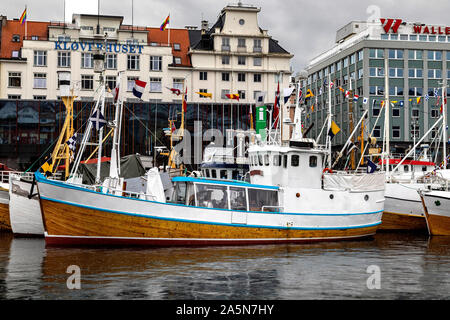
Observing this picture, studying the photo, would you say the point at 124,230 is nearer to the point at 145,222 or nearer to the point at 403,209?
the point at 145,222

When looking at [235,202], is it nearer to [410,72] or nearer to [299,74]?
[299,74]

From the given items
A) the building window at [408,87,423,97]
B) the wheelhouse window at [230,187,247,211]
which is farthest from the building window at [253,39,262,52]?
the wheelhouse window at [230,187,247,211]

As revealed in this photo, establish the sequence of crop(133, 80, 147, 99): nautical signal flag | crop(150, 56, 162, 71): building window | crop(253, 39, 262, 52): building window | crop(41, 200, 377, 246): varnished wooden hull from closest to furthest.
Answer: crop(41, 200, 377, 246): varnished wooden hull
crop(133, 80, 147, 99): nautical signal flag
crop(150, 56, 162, 71): building window
crop(253, 39, 262, 52): building window

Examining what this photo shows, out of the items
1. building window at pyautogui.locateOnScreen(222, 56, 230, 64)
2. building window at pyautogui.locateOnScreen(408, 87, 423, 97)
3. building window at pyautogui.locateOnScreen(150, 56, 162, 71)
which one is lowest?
building window at pyautogui.locateOnScreen(408, 87, 423, 97)

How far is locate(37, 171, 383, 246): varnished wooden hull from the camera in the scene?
25.9 m

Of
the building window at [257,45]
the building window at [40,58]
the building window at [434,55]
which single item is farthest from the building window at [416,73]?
the building window at [40,58]

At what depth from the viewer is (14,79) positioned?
227 feet

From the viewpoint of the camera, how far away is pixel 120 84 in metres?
28.7

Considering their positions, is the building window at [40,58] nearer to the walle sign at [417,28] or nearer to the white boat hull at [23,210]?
the white boat hull at [23,210]

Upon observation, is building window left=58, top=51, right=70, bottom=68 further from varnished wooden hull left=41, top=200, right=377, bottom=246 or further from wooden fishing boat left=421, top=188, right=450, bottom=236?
wooden fishing boat left=421, top=188, right=450, bottom=236

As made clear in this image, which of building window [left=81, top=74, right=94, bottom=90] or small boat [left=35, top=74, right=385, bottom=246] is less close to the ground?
building window [left=81, top=74, right=94, bottom=90]

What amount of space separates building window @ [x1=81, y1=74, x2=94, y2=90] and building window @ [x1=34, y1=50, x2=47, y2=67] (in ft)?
16.9

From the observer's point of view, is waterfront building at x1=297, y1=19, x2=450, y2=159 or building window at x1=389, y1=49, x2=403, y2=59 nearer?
waterfront building at x1=297, y1=19, x2=450, y2=159

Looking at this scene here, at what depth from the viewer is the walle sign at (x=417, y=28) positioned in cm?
8462
